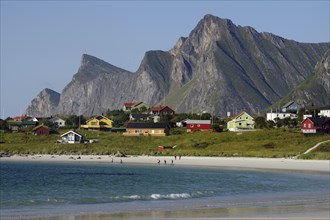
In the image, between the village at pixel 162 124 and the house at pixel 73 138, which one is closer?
the house at pixel 73 138

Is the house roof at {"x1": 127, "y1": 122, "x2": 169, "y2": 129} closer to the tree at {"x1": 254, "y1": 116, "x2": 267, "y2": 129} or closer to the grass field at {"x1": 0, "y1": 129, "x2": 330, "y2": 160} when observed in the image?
the grass field at {"x1": 0, "y1": 129, "x2": 330, "y2": 160}

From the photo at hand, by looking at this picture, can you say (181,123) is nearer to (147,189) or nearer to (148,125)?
(148,125)

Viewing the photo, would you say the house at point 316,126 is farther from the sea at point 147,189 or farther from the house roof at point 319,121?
the sea at point 147,189

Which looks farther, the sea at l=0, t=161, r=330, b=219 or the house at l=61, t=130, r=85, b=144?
the house at l=61, t=130, r=85, b=144

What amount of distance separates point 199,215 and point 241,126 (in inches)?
3998

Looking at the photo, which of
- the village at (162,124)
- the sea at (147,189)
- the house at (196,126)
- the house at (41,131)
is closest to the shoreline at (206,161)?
the sea at (147,189)

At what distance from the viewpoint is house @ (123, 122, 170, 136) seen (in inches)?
4793

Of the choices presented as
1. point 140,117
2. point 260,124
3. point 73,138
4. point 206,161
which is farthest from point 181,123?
point 206,161

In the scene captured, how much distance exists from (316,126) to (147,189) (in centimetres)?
6519

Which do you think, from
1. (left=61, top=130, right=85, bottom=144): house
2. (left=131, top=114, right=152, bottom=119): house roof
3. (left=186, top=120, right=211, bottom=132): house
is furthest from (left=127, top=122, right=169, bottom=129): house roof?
(left=131, top=114, right=152, bottom=119): house roof

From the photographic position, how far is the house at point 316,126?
367 feet

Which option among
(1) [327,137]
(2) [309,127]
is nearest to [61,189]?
(1) [327,137]

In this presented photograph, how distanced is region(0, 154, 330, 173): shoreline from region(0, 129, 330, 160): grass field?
151 inches

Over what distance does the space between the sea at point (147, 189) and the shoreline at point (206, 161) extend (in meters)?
3.09
